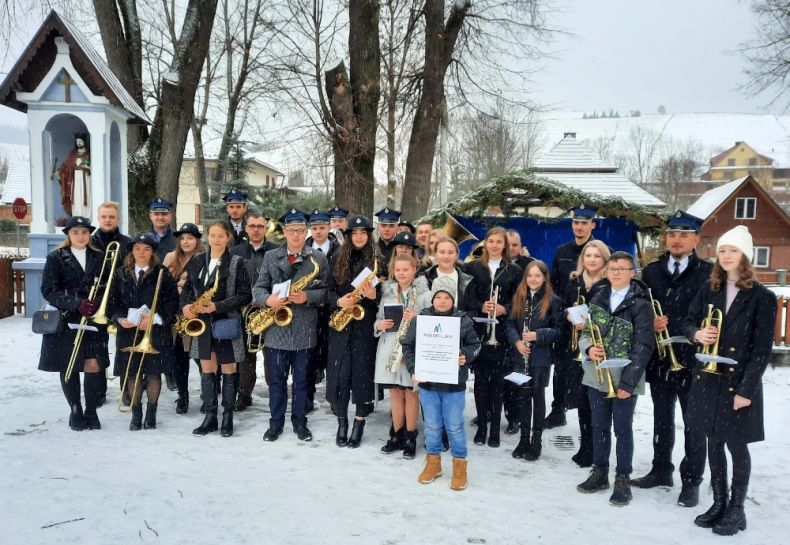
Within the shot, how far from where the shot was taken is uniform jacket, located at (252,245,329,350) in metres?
5.84

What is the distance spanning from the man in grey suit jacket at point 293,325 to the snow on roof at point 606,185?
738cm

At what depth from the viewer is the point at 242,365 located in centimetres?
696

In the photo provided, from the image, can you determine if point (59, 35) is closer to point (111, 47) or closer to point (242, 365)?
point (111, 47)

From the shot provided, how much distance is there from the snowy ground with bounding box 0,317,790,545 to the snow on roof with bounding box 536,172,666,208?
6.90m

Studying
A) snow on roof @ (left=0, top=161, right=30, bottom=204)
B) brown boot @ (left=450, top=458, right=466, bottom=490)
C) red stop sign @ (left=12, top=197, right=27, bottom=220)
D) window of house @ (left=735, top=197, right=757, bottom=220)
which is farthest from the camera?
snow on roof @ (left=0, top=161, right=30, bottom=204)

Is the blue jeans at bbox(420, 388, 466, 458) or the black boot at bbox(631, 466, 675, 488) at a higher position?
the blue jeans at bbox(420, 388, 466, 458)

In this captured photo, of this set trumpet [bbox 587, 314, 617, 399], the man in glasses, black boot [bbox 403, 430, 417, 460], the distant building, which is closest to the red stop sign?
the man in glasses

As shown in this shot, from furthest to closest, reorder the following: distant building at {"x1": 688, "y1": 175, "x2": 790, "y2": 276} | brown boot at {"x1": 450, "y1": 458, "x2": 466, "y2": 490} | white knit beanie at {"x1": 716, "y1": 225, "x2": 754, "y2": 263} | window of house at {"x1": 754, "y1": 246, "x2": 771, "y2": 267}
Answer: window of house at {"x1": 754, "y1": 246, "x2": 771, "y2": 267} < distant building at {"x1": 688, "y1": 175, "x2": 790, "y2": 276} < brown boot at {"x1": 450, "y1": 458, "x2": 466, "y2": 490} < white knit beanie at {"x1": 716, "y1": 225, "x2": 754, "y2": 263}

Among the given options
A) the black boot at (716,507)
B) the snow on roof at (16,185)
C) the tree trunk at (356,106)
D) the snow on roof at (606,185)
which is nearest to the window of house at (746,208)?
the snow on roof at (606,185)

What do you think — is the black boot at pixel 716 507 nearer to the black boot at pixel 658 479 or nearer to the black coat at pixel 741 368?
the black coat at pixel 741 368

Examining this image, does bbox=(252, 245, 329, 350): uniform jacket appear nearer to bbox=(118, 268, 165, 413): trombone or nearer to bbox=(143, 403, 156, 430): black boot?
bbox=(118, 268, 165, 413): trombone

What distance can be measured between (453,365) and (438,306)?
0.50m

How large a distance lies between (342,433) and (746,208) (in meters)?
34.7

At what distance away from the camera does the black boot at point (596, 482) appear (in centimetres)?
484
